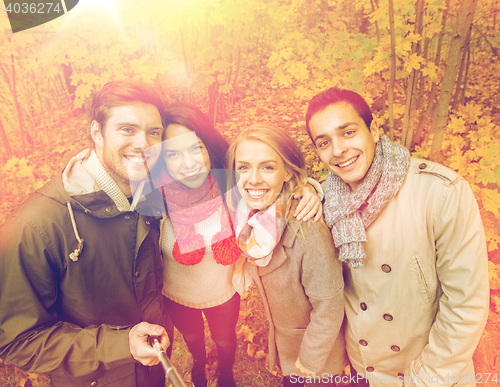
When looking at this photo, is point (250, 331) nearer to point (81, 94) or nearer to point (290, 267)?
point (290, 267)

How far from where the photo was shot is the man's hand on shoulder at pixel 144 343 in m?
1.14

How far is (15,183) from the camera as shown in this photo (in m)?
2.44

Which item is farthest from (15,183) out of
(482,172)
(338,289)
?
(482,172)

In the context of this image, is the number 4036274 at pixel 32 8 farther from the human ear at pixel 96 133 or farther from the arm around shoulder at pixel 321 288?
the arm around shoulder at pixel 321 288

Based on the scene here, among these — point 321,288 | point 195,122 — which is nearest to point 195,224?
point 195,122

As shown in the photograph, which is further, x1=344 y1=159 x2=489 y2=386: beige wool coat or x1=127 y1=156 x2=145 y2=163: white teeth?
x1=127 y1=156 x2=145 y2=163: white teeth

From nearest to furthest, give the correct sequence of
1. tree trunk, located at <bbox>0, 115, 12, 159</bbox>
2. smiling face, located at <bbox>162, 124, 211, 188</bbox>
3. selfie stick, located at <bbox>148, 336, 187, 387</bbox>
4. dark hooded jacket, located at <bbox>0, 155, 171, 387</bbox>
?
selfie stick, located at <bbox>148, 336, 187, 387</bbox>
dark hooded jacket, located at <bbox>0, 155, 171, 387</bbox>
smiling face, located at <bbox>162, 124, 211, 188</bbox>
tree trunk, located at <bbox>0, 115, 12, 159</bbox>

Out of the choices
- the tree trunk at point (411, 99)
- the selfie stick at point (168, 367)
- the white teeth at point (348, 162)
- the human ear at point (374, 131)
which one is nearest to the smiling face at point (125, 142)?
the selfie stick at point (168, 367)

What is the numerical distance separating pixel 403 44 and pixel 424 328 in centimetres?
202

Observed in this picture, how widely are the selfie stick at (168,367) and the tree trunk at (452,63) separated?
2502 mm

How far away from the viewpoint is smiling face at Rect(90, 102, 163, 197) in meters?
1.39

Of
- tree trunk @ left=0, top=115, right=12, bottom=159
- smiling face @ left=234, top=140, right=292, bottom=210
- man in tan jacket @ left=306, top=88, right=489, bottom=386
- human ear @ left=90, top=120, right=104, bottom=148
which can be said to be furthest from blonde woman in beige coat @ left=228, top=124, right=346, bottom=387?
tree trunk @ left=0, top=115, right=12, bottom=159

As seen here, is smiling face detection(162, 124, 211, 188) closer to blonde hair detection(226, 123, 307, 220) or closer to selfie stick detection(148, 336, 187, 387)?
blonde hair detection(226, 123, 307, 220)

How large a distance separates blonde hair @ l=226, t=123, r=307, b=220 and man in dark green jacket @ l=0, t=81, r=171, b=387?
2.01 feet
